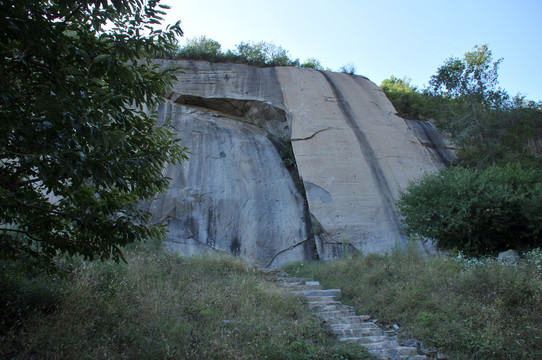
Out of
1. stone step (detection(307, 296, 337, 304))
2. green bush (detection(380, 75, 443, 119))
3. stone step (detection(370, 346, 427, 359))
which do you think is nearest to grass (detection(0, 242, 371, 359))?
stone step (detection(370, 346, 427, 359))

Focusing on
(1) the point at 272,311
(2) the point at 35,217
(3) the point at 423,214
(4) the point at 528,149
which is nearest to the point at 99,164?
(2) the point at 35,217

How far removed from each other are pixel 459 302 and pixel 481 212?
4.50 meters

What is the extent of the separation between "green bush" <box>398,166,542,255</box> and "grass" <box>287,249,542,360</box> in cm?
223

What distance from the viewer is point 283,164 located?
14273 mm

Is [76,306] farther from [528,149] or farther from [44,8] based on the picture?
[528,149]

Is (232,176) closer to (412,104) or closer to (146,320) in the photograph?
(146,320)

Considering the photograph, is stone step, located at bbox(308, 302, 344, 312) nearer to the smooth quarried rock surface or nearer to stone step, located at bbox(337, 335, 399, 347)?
stone step, located at bbox(337, 335, 399, 347)

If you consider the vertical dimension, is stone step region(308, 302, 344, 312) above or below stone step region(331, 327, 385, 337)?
above

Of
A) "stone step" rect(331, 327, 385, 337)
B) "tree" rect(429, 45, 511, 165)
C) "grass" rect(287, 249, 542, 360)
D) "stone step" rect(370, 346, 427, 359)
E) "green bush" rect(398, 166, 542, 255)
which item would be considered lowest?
"stone step" rect(370, 346, 427, 359)

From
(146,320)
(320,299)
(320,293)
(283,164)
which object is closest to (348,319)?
(320,299)

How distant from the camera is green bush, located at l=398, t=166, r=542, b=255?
31.1 feet

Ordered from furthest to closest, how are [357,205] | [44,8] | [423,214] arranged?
[357,205] → [423,214] → [44,8]

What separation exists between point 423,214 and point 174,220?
7.78m

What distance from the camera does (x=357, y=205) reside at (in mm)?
12164
